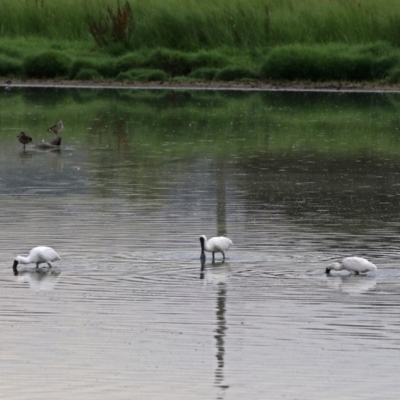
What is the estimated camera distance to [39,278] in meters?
12.8

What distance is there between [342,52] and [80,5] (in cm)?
938

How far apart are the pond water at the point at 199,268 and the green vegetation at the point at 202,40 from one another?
10.1 meters

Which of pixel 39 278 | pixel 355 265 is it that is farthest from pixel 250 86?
pixel 39 278

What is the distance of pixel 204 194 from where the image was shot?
60.1ft

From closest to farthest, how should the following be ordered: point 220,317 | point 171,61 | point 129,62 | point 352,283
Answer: point 220,317
point 352,283
point 171,61
point 129,62

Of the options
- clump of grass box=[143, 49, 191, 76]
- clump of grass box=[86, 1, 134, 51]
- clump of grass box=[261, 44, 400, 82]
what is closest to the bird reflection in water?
clump of grass box=[261, 44, 400, 82]

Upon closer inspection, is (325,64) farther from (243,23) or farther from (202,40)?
(202,40)

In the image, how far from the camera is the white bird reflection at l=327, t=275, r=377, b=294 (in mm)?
12336

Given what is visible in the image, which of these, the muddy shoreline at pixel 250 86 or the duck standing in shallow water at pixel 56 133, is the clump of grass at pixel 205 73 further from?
the duck standing in shallow water at pixel 56 133

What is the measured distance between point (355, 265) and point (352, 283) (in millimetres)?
163

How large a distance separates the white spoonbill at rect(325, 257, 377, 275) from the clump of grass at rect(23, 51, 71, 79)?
25692 millimetres

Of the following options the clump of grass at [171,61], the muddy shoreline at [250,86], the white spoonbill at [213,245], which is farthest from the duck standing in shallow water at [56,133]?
the clump of grass at [171,61]

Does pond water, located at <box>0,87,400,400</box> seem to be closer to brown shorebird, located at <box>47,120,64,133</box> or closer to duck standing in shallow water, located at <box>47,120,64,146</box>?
duck standing in shallow water, located at <box>47,120,64,146</box>

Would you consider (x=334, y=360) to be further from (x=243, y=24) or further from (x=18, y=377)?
(x=243, y=24)
